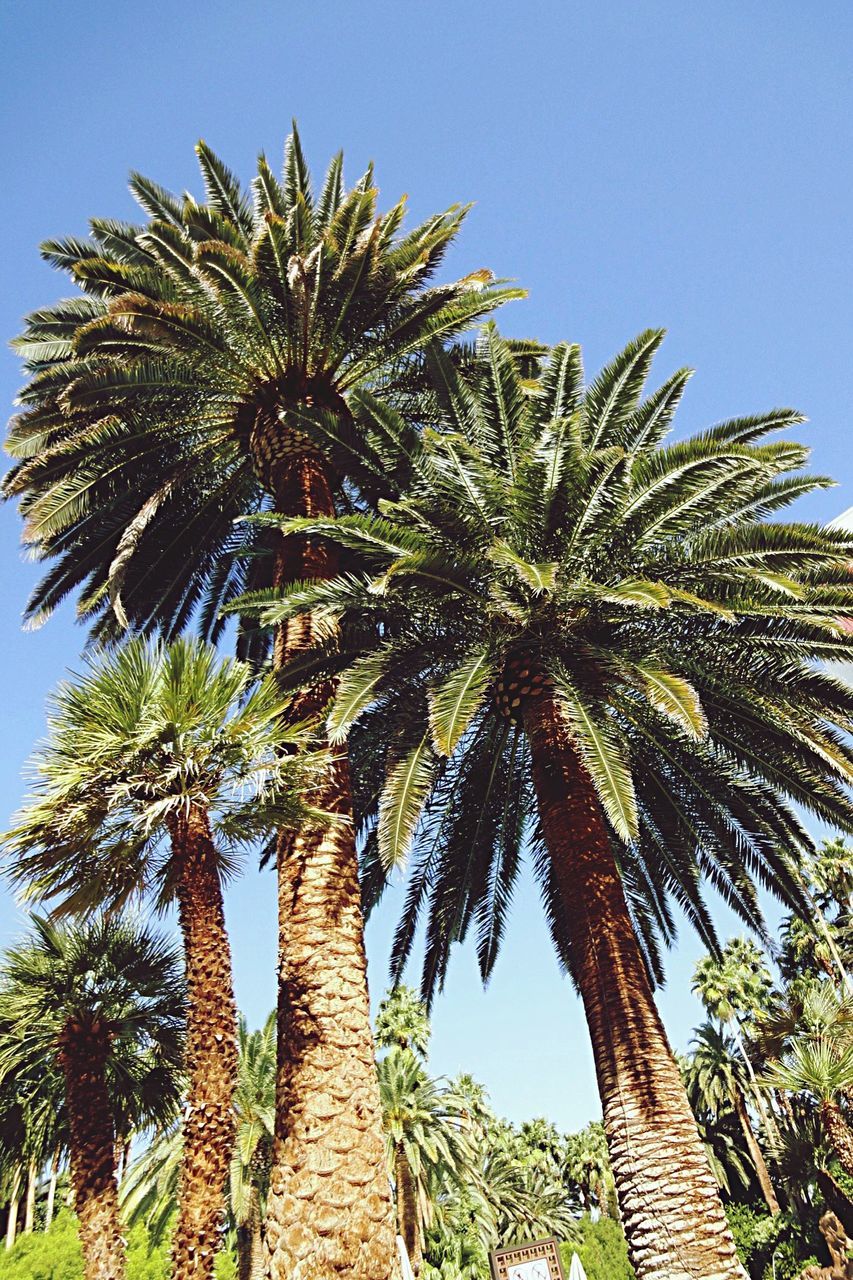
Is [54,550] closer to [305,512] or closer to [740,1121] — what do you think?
[305,512]

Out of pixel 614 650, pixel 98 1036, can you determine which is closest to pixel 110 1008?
pixel 98 1036

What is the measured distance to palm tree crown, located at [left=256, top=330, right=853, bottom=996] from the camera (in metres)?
8.88

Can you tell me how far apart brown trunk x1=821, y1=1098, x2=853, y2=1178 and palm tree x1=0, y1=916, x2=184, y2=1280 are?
14.8 metres

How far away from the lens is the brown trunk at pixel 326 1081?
614 cm

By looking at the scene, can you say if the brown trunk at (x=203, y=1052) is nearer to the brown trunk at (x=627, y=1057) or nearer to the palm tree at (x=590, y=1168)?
the brown trunk at (x=627, y=1057)

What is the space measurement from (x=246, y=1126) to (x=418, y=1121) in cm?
578

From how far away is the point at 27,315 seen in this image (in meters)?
Result: 13.1

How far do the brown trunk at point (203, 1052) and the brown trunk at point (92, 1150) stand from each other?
9.91ft

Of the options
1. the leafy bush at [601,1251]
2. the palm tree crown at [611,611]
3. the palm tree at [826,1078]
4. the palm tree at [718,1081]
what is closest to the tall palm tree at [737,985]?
the palm tree at [718,1081]

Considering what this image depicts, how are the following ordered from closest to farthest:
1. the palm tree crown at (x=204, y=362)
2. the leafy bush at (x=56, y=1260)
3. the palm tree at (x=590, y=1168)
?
the palm tree crown at (x=204, y=362), the leafy bush at (x=56, y=1260), the palm tree at (x=590, y=1168)

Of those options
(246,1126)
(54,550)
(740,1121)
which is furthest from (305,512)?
(740,1121)

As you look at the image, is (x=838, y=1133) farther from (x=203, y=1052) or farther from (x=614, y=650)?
(x=203, y=1052)

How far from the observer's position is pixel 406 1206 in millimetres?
27266

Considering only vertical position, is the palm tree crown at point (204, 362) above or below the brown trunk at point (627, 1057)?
above
